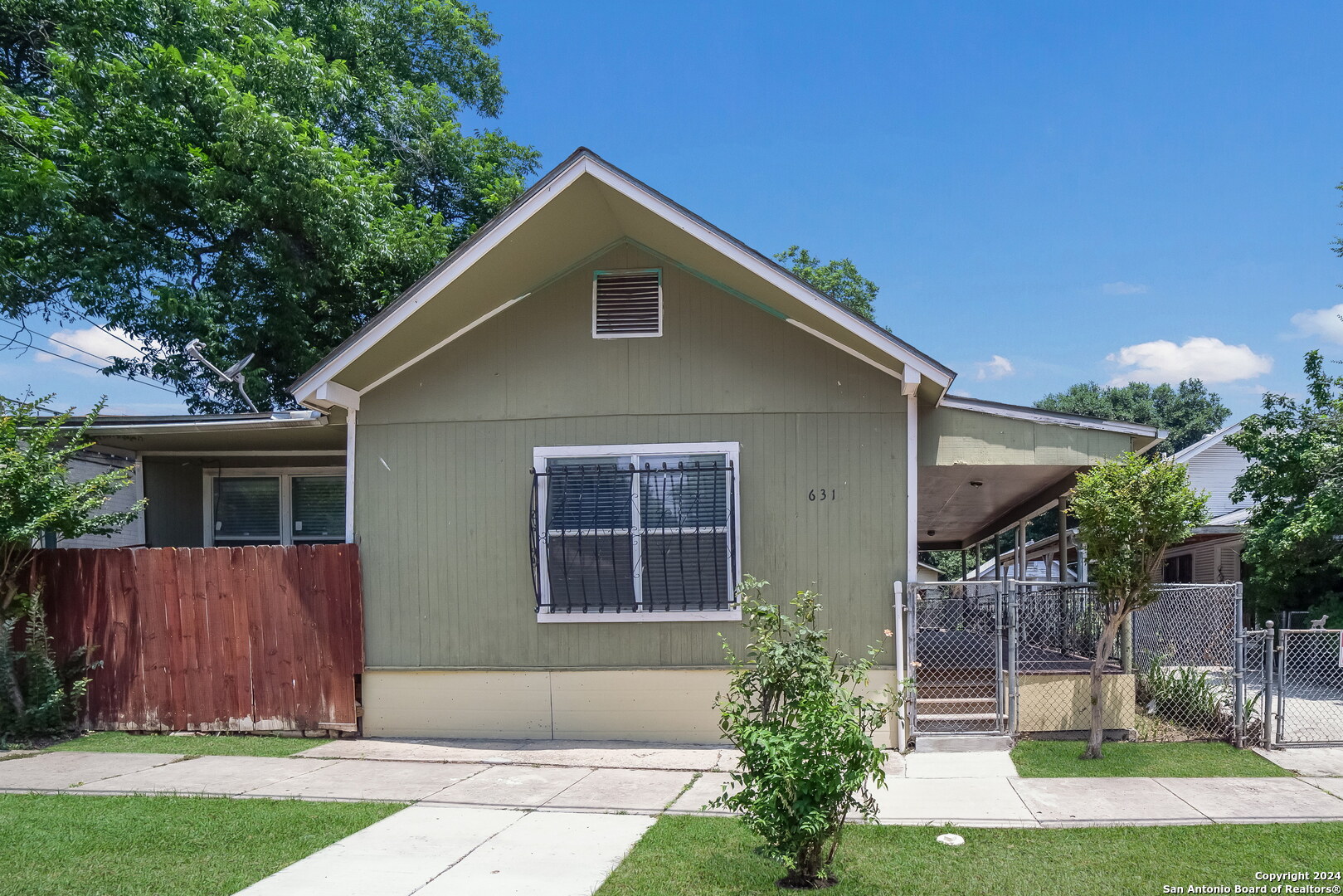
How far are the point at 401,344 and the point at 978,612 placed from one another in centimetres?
581

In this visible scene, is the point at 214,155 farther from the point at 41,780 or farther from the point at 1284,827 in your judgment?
the point at 1284,827

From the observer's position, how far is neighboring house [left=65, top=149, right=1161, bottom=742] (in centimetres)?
820

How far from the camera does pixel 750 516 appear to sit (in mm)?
8336

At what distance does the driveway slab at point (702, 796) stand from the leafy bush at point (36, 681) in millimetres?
5921

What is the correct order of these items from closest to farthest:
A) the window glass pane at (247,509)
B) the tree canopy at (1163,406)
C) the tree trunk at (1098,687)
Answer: the tree trunk at (1098,687) < the window glass pane at (247,509) < the tree canopy at (1163,406)

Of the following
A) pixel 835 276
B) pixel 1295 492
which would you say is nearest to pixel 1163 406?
pixel 835 276

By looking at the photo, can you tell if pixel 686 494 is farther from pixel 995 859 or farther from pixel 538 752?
pixel 995 859

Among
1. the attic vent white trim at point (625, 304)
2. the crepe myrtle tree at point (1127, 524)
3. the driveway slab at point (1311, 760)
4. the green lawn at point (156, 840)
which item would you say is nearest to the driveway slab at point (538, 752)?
the green lawn at point (156, 840)

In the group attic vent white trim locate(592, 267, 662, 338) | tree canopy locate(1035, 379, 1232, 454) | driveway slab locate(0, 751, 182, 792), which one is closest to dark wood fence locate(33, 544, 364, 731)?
driveway slab locate(0, 751, 182, 792)

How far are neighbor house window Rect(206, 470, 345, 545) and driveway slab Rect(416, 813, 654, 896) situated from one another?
20.6ft

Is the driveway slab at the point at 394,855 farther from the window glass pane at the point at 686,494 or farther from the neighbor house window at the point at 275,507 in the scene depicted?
the neighbor house window at the point at 275,507

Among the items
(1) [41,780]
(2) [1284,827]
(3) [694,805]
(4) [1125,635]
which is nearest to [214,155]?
(1) [41,780]

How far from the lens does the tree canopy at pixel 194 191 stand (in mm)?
14016

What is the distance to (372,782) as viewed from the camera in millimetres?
6969
